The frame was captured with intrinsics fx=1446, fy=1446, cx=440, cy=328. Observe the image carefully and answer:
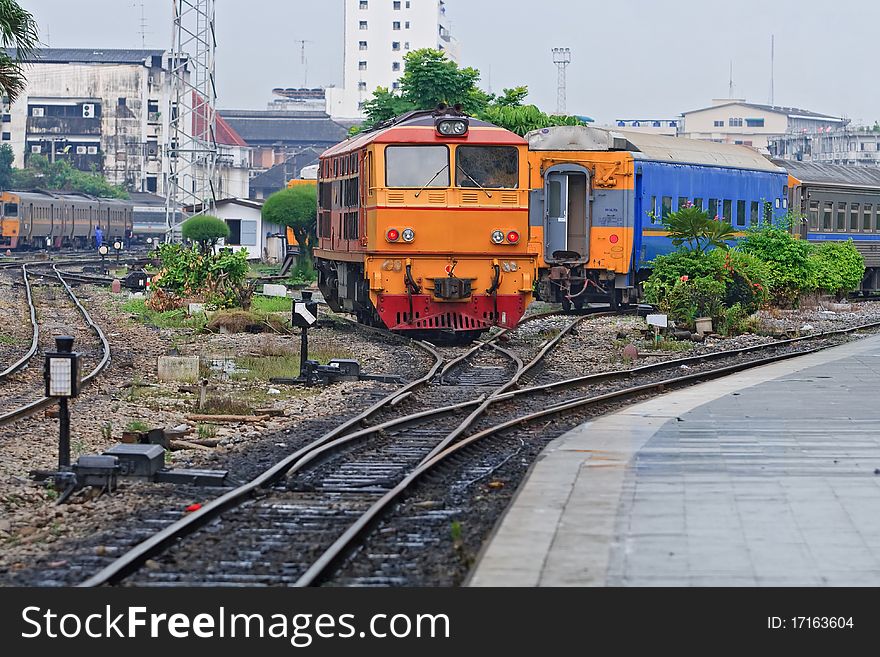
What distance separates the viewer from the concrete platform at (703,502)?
7.44m

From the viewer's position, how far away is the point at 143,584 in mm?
7531

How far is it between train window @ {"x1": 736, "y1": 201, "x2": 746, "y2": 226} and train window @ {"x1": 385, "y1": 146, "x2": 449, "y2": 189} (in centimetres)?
1270

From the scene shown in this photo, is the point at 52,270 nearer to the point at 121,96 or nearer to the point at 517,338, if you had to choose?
the point at 517,338

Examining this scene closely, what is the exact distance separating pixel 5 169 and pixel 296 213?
A: 1820 inches

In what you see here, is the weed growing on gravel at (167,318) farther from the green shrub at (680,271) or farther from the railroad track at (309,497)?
the railroad track at (309,497)

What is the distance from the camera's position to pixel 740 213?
106 feet

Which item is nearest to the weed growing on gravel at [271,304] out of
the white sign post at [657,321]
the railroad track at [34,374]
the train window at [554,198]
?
the railroad track at [34,374]

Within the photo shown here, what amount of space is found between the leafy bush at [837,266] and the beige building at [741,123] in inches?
3797

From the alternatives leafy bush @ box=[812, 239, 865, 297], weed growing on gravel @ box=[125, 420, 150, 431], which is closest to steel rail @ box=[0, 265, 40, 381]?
weed growing on gravel @ box=[125, 420, 150, 431]

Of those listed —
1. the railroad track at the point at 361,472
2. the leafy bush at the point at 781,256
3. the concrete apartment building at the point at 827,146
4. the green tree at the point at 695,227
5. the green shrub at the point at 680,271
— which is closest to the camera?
the railroad track at the point at 361,472

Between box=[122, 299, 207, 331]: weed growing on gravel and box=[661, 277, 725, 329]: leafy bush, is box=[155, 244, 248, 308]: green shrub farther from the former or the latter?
box=[661, 277, 725, 329]: leafy bush

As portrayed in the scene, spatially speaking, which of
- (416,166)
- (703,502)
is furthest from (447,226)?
(703,502)

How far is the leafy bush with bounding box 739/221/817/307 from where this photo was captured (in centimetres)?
2898
